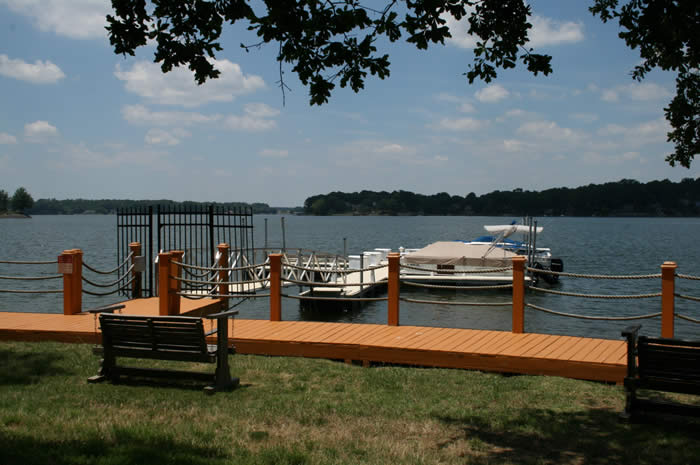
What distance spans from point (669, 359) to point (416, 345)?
140 inches

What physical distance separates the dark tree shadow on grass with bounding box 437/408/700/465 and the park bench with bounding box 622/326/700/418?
0.61 feet

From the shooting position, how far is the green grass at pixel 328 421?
4.69 metres

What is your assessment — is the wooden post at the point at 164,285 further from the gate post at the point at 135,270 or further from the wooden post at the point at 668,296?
the wooden post at the point at 668,296

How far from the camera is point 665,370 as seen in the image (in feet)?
18.4

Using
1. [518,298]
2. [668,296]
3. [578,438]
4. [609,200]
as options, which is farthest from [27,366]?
[609,200]

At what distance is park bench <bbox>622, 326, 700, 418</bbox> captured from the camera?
546 cm

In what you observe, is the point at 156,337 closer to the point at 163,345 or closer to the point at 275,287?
the point at 163,345

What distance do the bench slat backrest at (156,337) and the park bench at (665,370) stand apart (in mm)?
4319

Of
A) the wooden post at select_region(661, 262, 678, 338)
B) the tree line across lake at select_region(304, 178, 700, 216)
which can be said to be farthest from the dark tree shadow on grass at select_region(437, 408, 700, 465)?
the tree line across lake at select_region(304, 178, 700, 216)

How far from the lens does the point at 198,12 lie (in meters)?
6.00

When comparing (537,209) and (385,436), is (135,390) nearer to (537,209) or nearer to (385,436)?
(385,436)

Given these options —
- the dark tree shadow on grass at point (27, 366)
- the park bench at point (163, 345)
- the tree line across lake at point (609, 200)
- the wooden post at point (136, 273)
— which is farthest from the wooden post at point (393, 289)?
the tree line across lake at point (609, 200)

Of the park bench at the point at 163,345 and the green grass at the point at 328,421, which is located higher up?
the park bench at the point at 163,345

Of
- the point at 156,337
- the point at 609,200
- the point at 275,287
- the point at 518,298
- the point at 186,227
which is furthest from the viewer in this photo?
the point at 609,200
